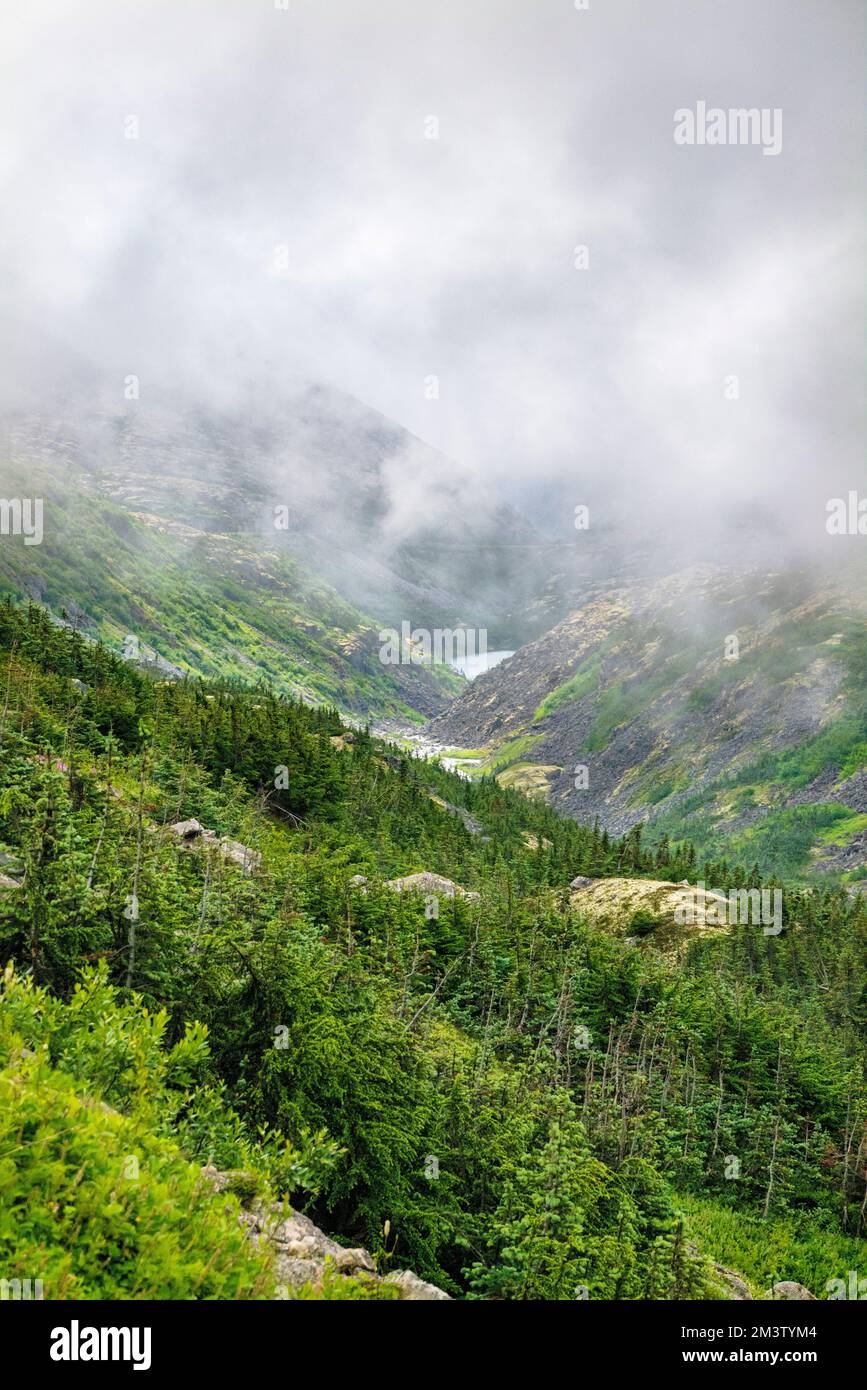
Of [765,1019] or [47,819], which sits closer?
[47,819]

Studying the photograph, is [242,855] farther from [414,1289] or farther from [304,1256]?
[414,1289]

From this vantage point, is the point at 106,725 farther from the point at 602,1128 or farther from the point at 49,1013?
the point at 49,1013

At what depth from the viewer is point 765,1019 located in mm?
35531

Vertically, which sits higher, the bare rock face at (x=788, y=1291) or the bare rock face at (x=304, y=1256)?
the bare rock face at (x=304, y=1256)

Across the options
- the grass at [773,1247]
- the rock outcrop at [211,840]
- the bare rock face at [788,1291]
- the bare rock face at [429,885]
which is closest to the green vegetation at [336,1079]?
the grass at [773,1247]

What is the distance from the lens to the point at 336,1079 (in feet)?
38.7

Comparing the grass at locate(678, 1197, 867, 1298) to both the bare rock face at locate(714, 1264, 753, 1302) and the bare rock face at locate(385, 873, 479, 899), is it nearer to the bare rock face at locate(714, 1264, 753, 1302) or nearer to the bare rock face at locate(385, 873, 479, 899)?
the bare rock face at locate(714, 1264, 753, 1302)

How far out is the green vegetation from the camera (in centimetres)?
555

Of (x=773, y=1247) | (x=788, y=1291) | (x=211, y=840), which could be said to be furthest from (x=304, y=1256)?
(x=773, y=1247)

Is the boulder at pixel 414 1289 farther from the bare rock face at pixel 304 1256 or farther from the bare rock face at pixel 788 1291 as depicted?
the bare rock face at pixel 788 1291

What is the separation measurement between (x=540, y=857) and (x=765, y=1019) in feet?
153

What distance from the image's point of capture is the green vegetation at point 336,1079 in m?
5.55
